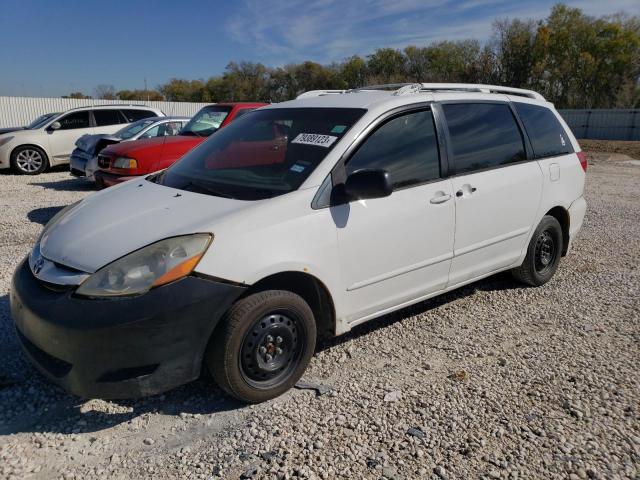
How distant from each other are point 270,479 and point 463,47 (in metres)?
51.3

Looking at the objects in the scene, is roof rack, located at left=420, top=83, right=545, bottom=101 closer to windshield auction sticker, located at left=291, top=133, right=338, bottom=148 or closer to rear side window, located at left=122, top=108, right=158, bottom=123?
windshield auction sticker, located at left=291, top=133, right=338, bottom=148

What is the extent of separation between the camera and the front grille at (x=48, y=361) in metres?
2.60

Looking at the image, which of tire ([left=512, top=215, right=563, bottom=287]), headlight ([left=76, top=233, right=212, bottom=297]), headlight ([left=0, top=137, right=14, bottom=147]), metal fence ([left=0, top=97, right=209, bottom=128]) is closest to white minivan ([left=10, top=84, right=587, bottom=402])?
headlight ([left=76, top=233, right=212, bottom=297])

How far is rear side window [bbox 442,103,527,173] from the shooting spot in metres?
3.95

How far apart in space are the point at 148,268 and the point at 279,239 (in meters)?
0.72

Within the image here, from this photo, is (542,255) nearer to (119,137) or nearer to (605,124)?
(119,137)

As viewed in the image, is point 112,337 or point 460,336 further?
point 460,336

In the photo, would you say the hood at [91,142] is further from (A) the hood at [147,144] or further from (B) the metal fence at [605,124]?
(B) the metal fence at [605,124]

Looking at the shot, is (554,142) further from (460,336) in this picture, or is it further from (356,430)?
(356,430)

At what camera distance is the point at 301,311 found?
9.93 ft

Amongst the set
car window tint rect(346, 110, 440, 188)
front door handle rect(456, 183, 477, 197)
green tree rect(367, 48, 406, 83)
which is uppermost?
green tree rect(367, 48, 406, 83)

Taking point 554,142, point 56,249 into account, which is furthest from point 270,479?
point 554,142

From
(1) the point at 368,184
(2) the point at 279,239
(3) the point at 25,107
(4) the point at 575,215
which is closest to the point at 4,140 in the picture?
(2) the point at 279,239

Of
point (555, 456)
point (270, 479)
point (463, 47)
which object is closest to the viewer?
point (270, 479)
